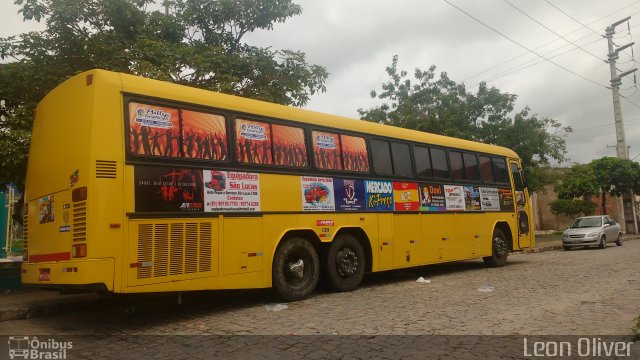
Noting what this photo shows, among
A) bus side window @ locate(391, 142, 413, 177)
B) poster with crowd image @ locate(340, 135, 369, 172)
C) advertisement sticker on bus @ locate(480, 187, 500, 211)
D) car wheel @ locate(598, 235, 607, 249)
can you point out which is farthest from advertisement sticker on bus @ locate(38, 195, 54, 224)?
car wheel @ locate(598, 235, 607, 249)

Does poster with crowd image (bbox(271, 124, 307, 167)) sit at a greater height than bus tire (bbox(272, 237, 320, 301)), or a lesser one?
greater

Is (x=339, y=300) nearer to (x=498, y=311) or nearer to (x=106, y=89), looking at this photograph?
(x=498, y=311)

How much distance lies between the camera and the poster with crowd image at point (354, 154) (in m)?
8.96

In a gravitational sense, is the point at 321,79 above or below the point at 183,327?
above

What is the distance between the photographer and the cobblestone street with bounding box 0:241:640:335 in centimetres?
575

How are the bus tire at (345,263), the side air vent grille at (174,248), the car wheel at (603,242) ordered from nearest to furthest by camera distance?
the side air vent grille at (174,248) < the bus tire at (345,263) < the car wheel at (603,242)

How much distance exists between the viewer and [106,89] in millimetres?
5945

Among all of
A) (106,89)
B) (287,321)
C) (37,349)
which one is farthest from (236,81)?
(37,349)

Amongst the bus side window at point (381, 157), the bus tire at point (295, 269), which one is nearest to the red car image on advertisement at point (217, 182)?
the bus tire at point (295, 269)

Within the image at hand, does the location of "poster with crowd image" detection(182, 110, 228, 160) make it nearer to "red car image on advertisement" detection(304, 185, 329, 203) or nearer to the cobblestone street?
"red car image on advertisement" detection(304, 185, 329, 203)

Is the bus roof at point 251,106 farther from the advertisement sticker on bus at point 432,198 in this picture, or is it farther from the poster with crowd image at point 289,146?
the advertisement sticker on bus at point 432,198

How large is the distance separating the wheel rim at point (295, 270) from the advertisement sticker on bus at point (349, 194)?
128 cm

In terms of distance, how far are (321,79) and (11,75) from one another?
22.3 feet

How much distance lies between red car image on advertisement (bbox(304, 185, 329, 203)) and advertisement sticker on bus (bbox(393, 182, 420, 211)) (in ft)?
6.66
